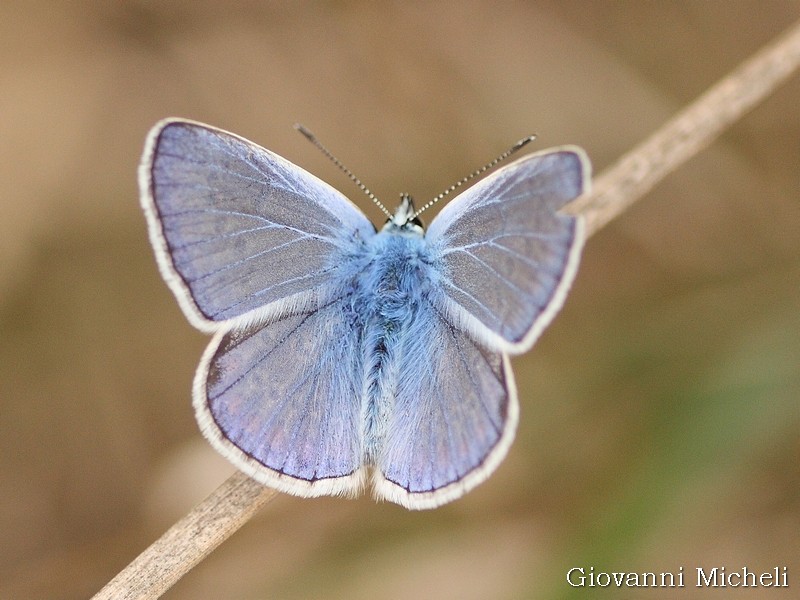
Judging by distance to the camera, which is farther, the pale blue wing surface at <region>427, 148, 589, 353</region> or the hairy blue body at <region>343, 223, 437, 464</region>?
the hairy blue body at <region>343, 223, 437, 464</region>

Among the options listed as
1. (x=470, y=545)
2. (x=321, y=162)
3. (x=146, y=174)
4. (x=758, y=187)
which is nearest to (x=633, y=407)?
(x=470, y=545)

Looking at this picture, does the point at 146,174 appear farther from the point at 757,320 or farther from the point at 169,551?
the point at 757,320

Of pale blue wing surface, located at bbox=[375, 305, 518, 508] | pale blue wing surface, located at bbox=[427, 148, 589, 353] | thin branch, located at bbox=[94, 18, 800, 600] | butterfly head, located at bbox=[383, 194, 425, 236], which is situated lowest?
pale blue wing surface, located at bbox=[375, 305, 518, 508]

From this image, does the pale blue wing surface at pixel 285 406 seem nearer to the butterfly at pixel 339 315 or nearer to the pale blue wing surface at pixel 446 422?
the butterfly at pixel 339 315

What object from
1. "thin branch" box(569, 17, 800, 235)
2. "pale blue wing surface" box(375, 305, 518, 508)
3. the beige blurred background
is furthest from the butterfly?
the beige blurred background

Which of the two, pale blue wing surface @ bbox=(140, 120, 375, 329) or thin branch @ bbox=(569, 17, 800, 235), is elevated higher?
thin branch @ bbox=(569, 17, 800, 235)

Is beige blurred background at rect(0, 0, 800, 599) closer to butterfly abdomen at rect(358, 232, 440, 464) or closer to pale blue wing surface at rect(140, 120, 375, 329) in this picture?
butterfly abdomen at rect(358, 232, 440, 464)

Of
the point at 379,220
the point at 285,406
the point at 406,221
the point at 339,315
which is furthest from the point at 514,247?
the point at 379,220
